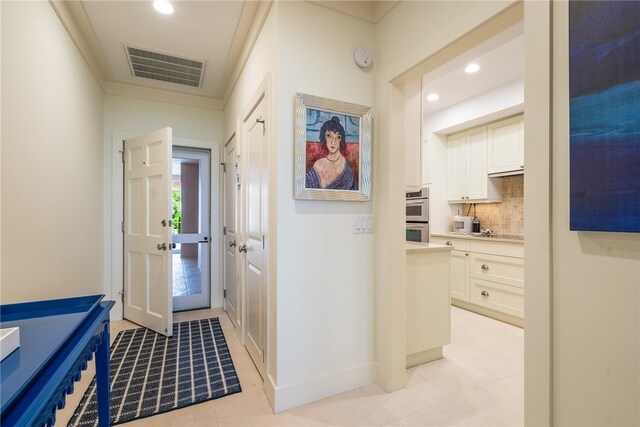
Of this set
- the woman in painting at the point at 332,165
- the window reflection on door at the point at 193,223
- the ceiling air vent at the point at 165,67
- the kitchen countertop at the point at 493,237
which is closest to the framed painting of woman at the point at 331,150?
the woman in painting at the point at 332,165

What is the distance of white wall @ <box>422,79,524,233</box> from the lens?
3512 mm

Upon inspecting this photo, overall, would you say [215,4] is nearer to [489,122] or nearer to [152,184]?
[152,184]

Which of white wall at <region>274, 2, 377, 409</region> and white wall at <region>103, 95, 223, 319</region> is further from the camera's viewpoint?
white wall at <region>103, 95, 223, 319</region>

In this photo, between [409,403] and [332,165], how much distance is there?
5.13 feet

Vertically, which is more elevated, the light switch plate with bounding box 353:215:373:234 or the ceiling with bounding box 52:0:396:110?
the ceiling with bounding box 52:0:396:110

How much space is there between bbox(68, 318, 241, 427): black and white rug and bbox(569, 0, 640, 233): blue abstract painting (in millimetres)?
2141

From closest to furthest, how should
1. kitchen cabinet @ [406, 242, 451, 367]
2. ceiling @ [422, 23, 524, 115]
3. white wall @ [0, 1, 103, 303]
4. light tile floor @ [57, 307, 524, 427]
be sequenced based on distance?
white wall @ [0, 1, 103, 303]
light tile floor @ [57, 307, 524, 427]
kitchen cabinet @ [406, 242, 451, 367]
ceiling @ [422, 23, 524, 115]

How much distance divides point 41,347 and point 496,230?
4.56 meters

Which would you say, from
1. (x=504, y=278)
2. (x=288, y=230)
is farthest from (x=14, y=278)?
(x=504, y=278)

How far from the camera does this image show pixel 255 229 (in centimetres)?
225

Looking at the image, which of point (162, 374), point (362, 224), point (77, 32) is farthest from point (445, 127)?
point (162, 374)

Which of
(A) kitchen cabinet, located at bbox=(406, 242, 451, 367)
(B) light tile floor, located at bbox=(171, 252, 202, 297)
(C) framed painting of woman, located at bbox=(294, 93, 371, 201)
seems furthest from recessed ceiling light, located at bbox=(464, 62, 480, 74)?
(B) light tile floor, located at bbox=(171, 252, 202, 297)

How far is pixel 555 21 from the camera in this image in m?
1.10

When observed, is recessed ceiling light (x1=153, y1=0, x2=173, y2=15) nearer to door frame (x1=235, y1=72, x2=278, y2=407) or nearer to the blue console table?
door frame (x1=235, y1=72, x2=278, y2=407)
